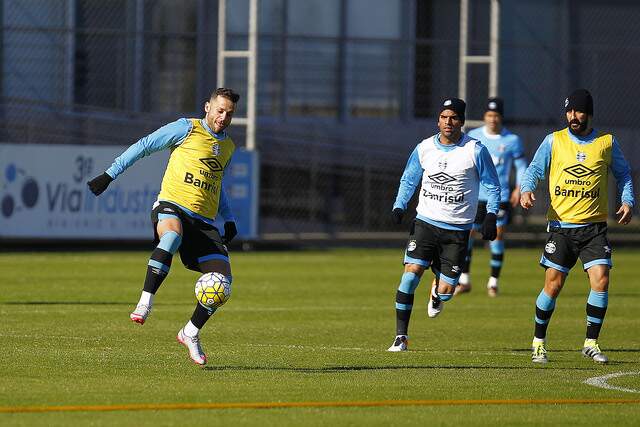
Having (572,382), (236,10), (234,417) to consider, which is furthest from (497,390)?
(236,10)

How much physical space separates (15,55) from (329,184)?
23.9 ft

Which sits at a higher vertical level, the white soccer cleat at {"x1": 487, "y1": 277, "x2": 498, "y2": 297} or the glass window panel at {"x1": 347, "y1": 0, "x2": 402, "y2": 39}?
the glass window panel at {"x1": 347, "y1": 0, "x2": 402, "y2": 39}

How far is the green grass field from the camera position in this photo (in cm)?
873

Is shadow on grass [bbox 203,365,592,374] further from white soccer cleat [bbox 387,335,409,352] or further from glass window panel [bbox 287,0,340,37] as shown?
glass window panel [bbox 287,0,340,37]

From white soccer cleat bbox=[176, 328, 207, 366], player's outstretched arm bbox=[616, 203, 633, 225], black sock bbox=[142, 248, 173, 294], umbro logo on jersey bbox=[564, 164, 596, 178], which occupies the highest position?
Result: umbro logo on jersey bbox=[564, 164, 596, 178]

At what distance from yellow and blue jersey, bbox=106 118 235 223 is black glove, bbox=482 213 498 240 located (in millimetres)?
2513

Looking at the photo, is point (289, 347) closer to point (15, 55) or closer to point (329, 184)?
point (329, 184)

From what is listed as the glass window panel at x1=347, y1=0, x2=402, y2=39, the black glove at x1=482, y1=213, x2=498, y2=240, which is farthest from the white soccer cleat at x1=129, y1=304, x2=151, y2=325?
the glass window panel at x1=347, y1=0, x2=402, y2=39

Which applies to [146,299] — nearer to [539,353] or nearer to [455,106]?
[455,106]

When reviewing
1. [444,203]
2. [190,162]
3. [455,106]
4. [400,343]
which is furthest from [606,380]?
[190,162]

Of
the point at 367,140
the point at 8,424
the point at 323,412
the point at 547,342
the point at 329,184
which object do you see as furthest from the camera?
the point at 367,140

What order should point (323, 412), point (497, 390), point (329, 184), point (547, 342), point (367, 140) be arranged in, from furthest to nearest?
point (367, 140) → point (329, 184) → point (547, 342) → point (497, 390) → point (323, 412)

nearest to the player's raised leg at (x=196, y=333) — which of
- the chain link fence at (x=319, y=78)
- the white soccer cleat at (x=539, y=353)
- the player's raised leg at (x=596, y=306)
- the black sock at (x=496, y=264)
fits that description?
the white soccer cleat at (x=539, y=353)

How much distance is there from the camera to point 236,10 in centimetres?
3431
